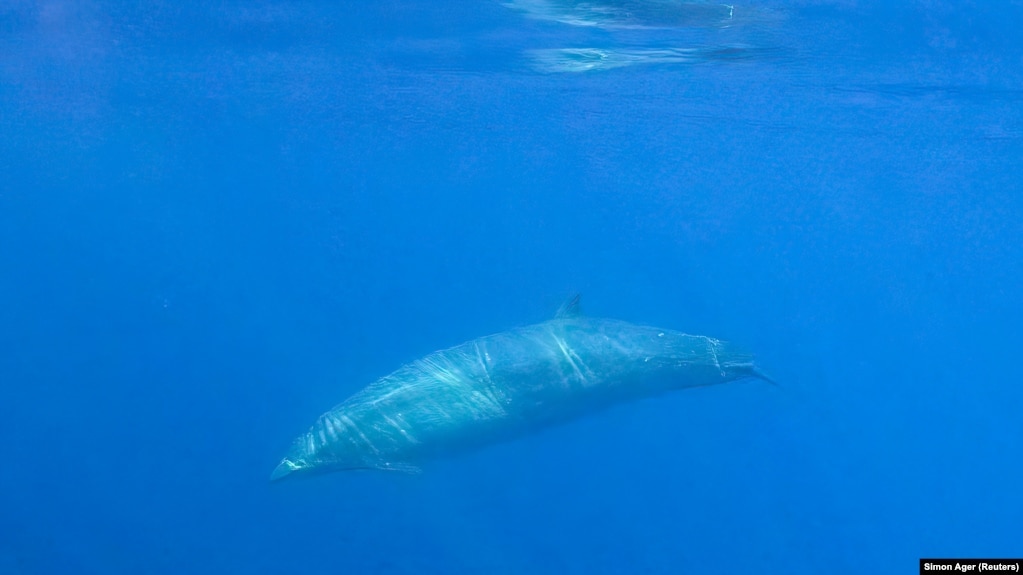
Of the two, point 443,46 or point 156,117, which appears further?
point 156,117

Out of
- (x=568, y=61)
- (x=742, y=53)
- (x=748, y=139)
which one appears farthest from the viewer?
(x=748, y=139)

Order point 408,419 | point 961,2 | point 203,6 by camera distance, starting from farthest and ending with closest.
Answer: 1. point 203,6
2. point 961,2
3. point 408,419

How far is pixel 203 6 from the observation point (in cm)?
1039

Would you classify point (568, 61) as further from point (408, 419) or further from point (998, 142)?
point (998, 142)

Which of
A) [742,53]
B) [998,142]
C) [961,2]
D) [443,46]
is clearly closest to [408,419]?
[443,46]

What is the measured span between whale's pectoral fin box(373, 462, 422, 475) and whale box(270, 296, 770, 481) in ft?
0.03

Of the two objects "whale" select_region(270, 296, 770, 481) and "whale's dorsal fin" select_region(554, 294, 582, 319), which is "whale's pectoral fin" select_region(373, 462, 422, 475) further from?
"whale's dorsal fin" select_region(554, 294, 582, 319)

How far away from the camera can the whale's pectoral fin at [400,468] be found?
641 cm

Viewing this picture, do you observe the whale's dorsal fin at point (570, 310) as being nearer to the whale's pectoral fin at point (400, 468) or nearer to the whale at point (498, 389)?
the whale at point (498, 389)

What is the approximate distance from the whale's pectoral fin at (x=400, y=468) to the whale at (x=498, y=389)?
0.03ft

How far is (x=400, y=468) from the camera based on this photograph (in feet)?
21.1

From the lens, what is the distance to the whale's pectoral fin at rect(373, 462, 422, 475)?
21.0ft

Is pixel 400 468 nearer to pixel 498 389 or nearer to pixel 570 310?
pixel 498 389

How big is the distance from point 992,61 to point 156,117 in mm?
18135
